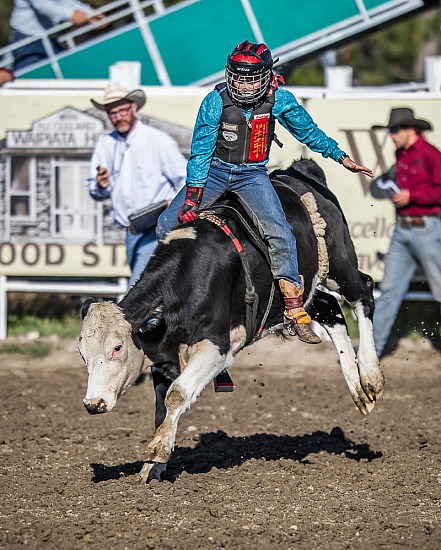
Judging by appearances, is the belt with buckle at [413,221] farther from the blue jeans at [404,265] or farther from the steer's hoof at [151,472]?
the steer's hoof at [151,472]

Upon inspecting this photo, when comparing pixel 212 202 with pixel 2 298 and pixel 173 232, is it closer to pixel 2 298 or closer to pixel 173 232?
pixel 173 232

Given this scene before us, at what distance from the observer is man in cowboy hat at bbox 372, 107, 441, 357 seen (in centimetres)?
856

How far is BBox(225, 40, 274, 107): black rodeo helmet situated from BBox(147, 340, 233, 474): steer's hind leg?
1.35 m

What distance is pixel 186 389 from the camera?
503cm

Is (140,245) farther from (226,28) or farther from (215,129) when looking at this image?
(226,28)

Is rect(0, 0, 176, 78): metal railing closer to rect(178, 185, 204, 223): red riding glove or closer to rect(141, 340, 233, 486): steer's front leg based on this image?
rect(178, 185, 204, 223): red riding glove

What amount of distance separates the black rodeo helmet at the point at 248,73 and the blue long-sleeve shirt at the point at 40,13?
5.47 m

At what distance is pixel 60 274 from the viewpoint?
9539 millimetres

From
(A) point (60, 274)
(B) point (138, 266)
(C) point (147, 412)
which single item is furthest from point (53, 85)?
(C) point (147, 412)

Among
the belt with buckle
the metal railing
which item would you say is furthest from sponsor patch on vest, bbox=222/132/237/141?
the metal railing

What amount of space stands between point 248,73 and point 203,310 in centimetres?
128

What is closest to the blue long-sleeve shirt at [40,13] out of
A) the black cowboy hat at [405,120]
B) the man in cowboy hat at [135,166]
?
the man in cowboy hat at [135,166]

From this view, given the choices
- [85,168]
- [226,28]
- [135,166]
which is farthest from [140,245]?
[226,28]

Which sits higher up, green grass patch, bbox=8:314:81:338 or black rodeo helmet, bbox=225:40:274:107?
black rodeo helmet, bbox=225:40:274:107
